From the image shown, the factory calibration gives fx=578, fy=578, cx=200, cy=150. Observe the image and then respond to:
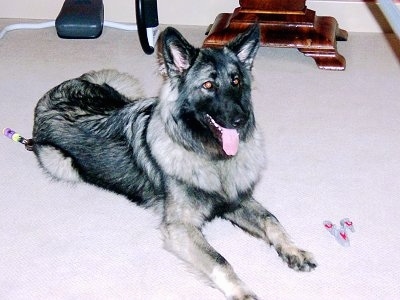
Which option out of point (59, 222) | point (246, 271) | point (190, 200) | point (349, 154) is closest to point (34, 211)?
point (59, 222)

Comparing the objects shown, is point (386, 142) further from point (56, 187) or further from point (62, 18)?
point (62, 18)

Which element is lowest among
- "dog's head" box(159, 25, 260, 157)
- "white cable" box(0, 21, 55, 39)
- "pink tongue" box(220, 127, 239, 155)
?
"white cable" box(0, 21, 55, 39)

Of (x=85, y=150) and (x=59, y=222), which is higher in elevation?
(x=85, y=150)

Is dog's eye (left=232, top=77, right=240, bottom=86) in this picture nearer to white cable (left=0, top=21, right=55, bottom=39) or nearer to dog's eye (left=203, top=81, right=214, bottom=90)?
dog's eye (left=203, top=81, right=214, bottom=90)

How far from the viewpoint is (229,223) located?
2465 millimetres

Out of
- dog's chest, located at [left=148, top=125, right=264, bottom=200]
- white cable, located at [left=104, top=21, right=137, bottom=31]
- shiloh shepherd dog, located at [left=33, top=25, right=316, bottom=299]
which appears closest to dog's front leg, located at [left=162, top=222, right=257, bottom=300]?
shiloh shepherd dog, located at [left=33, top=25, right=316, bottom=299]

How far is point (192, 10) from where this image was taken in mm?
4363

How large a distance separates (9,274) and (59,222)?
1.15ft

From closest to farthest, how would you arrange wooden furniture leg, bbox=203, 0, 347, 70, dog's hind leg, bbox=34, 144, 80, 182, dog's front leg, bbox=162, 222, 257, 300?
dog's front leg, bbox=162, 222, 257, 300, dog's hind leg, bbox=34, 144, 80, 182, wooden furniture leg, bbox=203, 0, 347, 70

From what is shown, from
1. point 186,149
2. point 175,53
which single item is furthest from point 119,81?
point 175,53

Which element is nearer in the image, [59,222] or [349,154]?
[59,222]

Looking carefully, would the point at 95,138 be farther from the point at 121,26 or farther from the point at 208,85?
the point at 121,26

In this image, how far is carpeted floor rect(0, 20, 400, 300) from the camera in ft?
7.04

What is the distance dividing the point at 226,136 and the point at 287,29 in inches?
72.0
